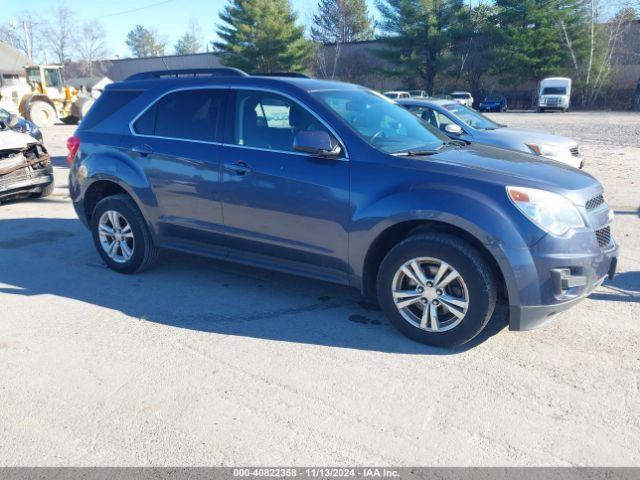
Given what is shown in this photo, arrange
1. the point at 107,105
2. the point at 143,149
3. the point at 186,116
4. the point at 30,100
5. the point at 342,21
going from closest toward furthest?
the point at 186,116 → the point at 143,149 → the point at 107,105 → the point at 30,100 → the point at 342,21

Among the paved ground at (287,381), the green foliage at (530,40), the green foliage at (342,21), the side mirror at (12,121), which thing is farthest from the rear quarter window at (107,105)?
the green foliage at (342,21)

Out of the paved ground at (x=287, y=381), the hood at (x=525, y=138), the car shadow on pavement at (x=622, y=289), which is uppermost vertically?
the hood at (x=525, y=138)

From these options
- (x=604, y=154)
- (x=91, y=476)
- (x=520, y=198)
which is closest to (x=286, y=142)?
(x=520, y=198)

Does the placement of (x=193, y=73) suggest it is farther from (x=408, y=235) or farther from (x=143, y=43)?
(x=143, y=43)

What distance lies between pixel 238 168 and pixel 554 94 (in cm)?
4614

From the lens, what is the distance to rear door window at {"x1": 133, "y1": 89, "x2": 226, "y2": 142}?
488 cm

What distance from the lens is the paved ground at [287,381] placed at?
2869 millimetres

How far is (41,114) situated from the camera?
966 inches

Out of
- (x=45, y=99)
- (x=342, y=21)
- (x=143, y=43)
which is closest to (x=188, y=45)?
(x=143, y=43)

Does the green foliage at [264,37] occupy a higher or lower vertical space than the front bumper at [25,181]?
higher

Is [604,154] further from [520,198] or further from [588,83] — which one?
[588,83]

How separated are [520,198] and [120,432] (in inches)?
110

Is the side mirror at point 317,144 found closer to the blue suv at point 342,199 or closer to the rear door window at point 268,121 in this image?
the blue suv at point 342,199

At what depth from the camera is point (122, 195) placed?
5.51m
